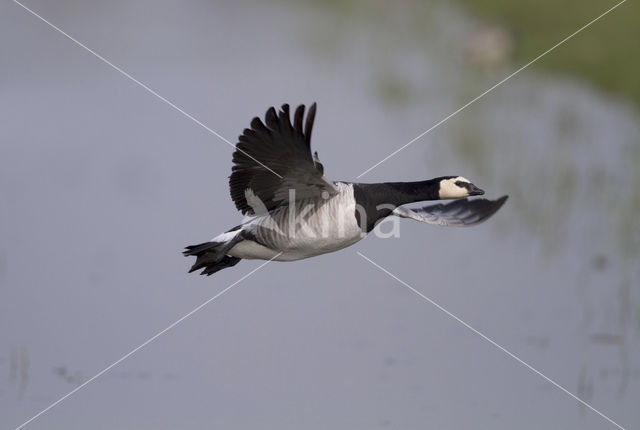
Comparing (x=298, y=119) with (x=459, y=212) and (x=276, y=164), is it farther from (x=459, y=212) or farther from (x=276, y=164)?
(x=459, y=212)

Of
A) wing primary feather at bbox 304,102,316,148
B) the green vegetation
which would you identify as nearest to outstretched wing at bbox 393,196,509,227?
wing primary feather at bbox 304,102,316,148

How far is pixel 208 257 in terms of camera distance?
23.7 feet

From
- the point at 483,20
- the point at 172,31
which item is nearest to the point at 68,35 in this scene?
the point at 172,31

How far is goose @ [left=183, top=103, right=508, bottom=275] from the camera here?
630 centimetres

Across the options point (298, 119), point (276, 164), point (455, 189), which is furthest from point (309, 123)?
point (455, 189)

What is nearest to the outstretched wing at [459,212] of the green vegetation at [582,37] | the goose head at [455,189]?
the goose head at [455,189]

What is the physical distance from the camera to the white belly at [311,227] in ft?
22.0

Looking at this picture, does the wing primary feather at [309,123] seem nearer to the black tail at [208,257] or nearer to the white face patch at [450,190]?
the black tail at [208,257]

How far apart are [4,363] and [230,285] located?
1902 millimetres

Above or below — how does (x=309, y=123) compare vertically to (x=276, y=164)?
above

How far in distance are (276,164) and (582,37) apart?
26.2ft

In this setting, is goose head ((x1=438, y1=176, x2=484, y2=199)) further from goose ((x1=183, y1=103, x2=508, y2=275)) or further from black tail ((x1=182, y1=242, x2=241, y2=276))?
black tail ((x1=182, y1=242, x2=241, y2=276))

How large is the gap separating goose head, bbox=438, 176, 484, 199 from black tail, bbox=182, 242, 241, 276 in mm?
1218

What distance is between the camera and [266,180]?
6.66m
